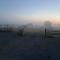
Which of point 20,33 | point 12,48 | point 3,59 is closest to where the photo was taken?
point 3,59

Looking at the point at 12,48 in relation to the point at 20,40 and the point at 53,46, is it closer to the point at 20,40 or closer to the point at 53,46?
the point at 20,40

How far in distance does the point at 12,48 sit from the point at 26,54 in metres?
0.68

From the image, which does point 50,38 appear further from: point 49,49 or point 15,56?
point 15,56

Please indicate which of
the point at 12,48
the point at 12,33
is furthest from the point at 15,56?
the point at 12,33

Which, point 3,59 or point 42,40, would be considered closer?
point 3,59

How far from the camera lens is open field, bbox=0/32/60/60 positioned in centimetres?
449

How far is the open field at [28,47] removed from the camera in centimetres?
449

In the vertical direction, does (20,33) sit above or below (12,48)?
above

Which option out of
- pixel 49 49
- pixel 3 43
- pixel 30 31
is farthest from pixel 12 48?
pixel 49 49

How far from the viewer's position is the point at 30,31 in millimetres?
5367

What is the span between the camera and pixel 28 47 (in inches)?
209

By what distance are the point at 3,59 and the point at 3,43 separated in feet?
4.06

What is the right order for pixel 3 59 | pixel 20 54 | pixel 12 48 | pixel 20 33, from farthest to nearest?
pixel 20 33
pixel 12 48
pixel 20 54
pixel 3 59

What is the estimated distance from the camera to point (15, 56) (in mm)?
4496
